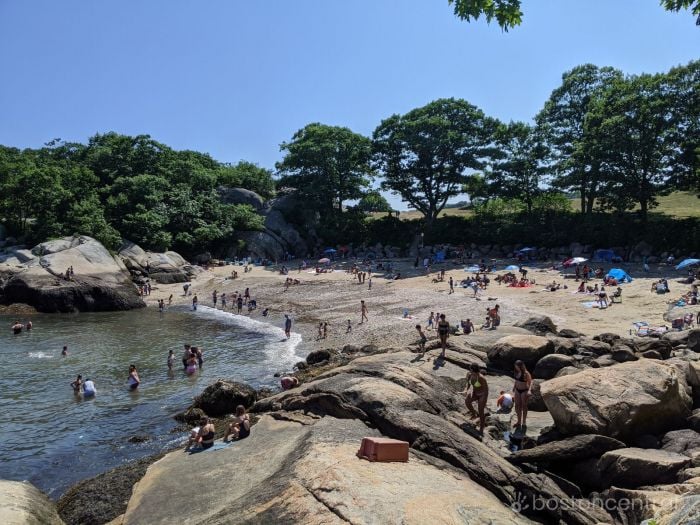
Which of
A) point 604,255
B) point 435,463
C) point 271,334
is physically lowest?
point 271,334

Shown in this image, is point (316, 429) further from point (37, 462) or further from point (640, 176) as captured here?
point (640, 176)

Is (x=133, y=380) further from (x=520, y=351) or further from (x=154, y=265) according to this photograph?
(x=154, y=265)

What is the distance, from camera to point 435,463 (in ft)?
30.8

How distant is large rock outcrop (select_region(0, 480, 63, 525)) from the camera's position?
881 cm

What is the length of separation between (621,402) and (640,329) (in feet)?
48.0

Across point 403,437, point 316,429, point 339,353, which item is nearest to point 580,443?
point 403,437

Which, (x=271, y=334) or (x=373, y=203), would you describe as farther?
(x=373, y=203)

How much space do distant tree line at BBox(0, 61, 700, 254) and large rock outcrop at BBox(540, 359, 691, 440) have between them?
37.0 m

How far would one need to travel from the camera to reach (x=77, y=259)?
139 ft

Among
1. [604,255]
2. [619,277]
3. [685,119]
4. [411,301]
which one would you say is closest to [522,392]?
[411,301]

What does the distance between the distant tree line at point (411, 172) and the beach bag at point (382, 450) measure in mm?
43324

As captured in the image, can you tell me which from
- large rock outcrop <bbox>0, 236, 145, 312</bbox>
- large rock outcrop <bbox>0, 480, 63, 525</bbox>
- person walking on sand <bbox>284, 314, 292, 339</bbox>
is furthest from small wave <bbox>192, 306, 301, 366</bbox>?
large rock outcrop <bbox>0, 480, 63, 525</bbox>

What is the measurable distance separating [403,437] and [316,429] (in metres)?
1.93

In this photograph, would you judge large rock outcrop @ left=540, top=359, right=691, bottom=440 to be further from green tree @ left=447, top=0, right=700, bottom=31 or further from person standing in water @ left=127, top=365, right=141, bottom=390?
person standing in water @ left=127, top=365, right=141, bottom=390
